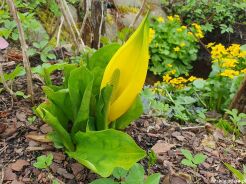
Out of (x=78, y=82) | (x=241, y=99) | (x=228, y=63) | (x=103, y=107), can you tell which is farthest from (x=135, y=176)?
(x=228, y=63)

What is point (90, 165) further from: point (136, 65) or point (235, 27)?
point (235, 27)

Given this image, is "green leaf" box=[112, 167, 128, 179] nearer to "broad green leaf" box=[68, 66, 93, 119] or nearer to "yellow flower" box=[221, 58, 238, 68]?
"broad green leaf" box=[68, 66, 93, 119]

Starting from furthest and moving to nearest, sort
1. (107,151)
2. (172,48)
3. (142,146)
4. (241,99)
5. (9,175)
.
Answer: (172,48) < (241,99) < (142,146) < (9,175) < (107,151)

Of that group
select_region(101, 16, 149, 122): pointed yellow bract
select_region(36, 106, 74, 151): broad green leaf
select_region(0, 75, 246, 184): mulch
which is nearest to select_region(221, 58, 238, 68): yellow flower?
select_region(0, 75, 246, 184): mulch

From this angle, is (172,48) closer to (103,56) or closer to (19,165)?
(103,56)

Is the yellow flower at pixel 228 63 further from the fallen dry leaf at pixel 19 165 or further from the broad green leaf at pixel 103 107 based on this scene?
the fallen dry leaf at pixel 19 165

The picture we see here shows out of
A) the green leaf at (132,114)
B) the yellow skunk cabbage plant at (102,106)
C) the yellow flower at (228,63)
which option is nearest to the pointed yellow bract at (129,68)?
the yellow skunk cabbage plant at (102,106)

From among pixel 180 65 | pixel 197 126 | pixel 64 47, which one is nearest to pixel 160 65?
pixel 180 65
